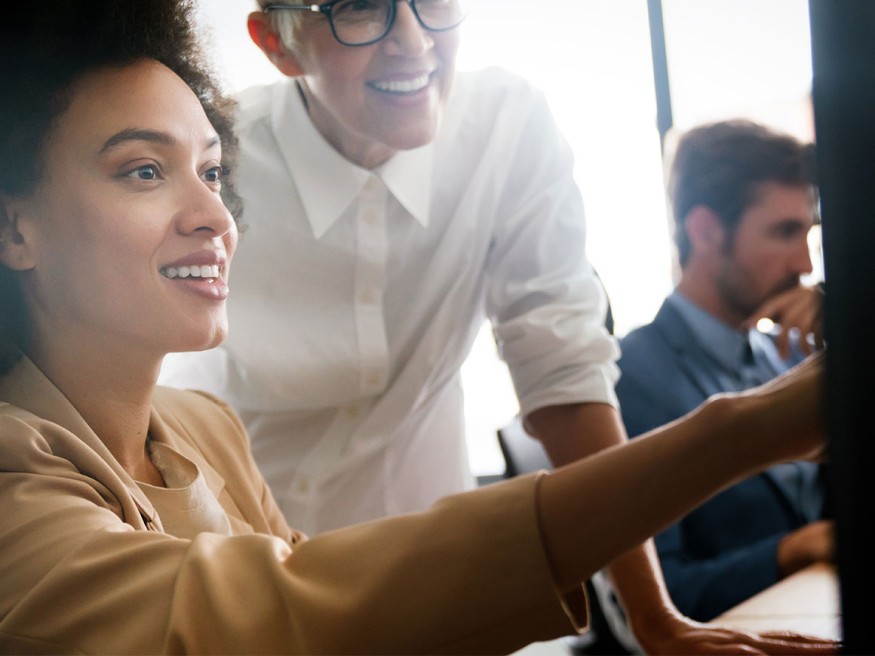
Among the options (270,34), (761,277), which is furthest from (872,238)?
(761,277)

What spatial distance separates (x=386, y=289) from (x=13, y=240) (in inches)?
20.3

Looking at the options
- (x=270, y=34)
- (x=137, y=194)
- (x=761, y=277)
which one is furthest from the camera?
(x=761, y=277)

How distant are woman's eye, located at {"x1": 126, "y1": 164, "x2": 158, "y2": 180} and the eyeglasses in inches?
13.2

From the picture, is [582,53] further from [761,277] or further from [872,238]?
[872,238]

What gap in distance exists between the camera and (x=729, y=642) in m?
0.84

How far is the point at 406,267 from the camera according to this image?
4.08ft

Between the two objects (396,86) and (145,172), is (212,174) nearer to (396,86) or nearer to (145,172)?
(145,172)

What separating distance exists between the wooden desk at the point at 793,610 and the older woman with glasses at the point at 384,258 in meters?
0.23

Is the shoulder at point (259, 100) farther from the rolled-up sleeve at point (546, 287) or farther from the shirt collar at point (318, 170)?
the rolled-up sleeve at point (546, 287)

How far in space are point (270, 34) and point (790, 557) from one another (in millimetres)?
1010

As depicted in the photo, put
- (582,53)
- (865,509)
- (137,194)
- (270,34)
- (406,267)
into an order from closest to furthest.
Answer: (865,509) → (137,194) → (270,34) → (406,267) → (582,53)

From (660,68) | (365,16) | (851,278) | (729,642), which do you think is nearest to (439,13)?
(365,16)

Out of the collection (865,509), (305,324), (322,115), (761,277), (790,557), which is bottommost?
(790,557)

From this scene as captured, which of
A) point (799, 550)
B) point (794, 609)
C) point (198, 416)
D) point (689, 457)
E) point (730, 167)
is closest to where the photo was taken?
point (689, 457)
